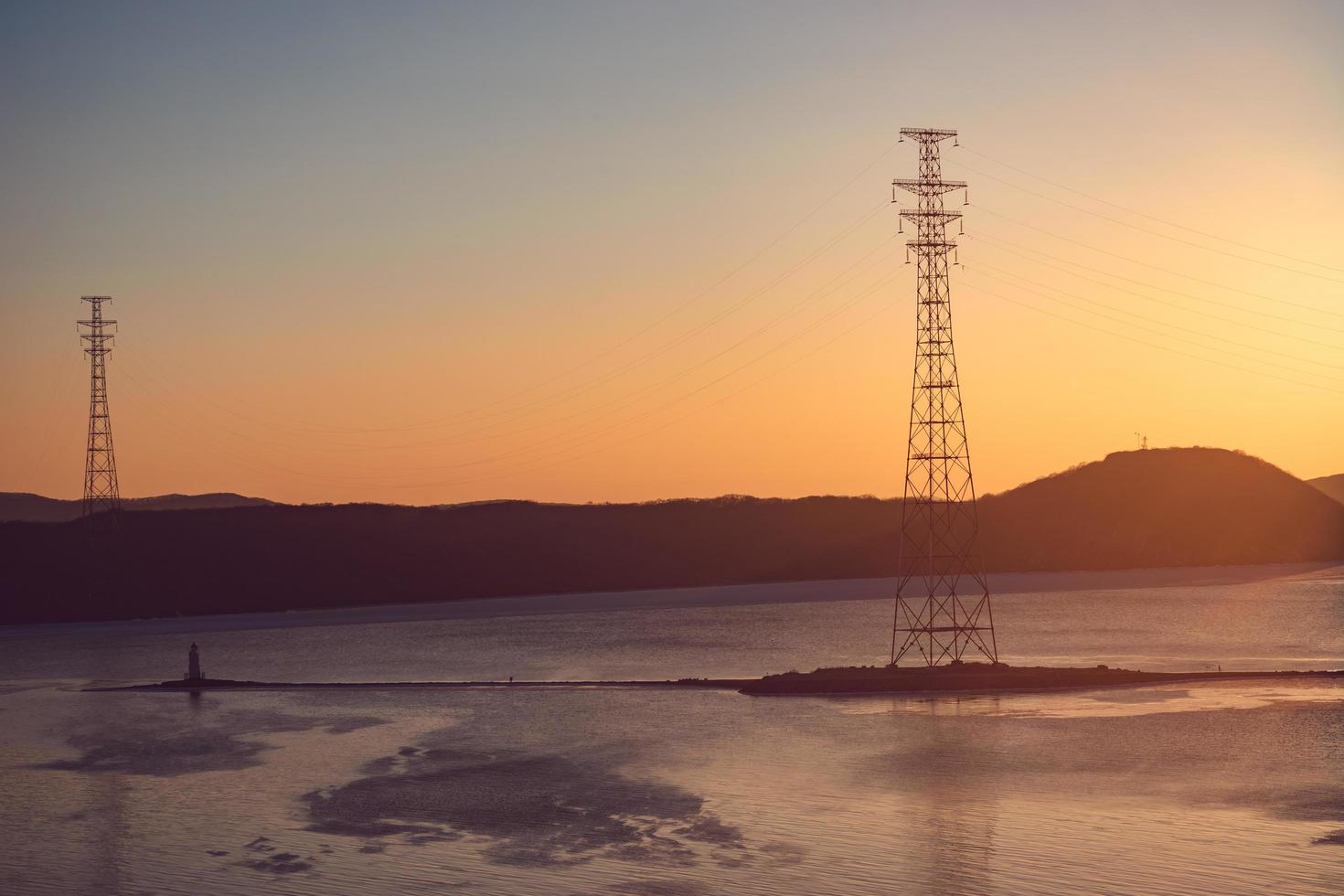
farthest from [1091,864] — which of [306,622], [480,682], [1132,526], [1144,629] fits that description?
[1132,526]

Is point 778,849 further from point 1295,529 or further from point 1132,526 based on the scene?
point 1295,529

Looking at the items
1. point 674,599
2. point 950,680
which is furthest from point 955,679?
point 674,599

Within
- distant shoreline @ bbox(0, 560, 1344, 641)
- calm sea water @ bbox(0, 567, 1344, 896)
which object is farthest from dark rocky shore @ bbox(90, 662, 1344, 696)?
distant shoreline @ bbox(0, 560, 1344, 641)

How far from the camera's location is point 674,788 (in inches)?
1227

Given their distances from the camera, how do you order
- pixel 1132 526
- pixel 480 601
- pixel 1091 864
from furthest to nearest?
pixel 1132 526 < pixel 480 601 < pixel 1091 864

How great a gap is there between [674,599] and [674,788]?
10840 cm

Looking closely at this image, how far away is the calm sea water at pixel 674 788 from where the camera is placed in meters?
23.0

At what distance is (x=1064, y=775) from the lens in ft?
102

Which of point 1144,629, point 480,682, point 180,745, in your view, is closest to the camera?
point 180,745

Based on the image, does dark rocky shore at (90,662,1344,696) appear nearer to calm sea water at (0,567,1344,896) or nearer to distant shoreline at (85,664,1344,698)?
distant shoreline at (85,664,1344,698)

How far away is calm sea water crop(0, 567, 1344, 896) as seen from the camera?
23.0 metres

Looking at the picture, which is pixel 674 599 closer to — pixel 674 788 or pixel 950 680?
pixel 950 680

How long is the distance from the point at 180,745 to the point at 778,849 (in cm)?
2485

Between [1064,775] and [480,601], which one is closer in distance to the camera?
[1064,775]
